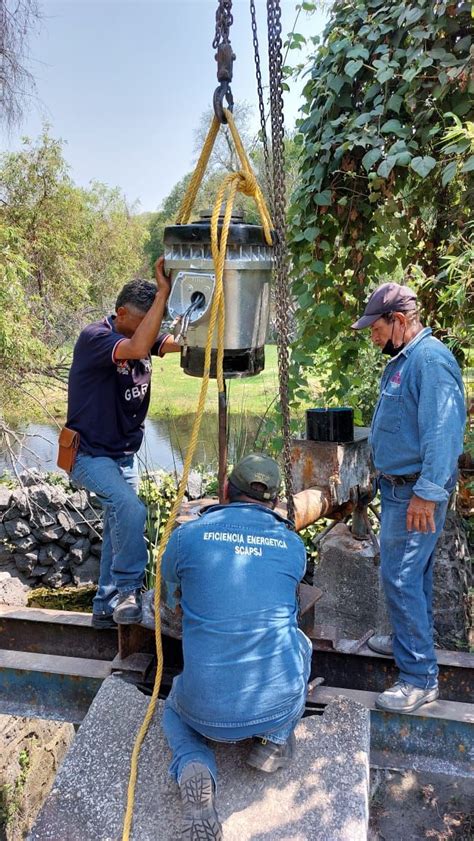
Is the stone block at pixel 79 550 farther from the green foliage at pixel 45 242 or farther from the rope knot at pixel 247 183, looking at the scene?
the rope knot at pixel 247 183

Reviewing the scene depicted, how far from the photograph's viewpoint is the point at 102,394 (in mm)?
3242

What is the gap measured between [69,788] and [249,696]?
723mm

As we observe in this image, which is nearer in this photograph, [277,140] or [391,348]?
[277,140]

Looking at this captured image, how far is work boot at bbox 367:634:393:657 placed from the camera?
124 inches

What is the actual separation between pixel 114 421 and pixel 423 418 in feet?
4.78

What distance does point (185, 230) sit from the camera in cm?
232

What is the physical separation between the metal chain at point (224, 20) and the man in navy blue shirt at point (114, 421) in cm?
107

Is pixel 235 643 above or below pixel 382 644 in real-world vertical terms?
above

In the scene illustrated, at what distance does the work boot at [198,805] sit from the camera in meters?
2.08

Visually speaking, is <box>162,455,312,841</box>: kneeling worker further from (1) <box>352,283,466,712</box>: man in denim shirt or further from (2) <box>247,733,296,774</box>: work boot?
(1) <box>352,283,466,712</box>: man in denim shirt

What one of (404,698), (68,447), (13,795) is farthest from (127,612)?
(13,795)

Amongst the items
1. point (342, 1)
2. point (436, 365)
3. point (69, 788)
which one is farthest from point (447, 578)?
point (342, 1)

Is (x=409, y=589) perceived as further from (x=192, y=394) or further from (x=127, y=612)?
(x=192, y=394)

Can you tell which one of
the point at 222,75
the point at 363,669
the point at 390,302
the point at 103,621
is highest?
the point at 222,75
